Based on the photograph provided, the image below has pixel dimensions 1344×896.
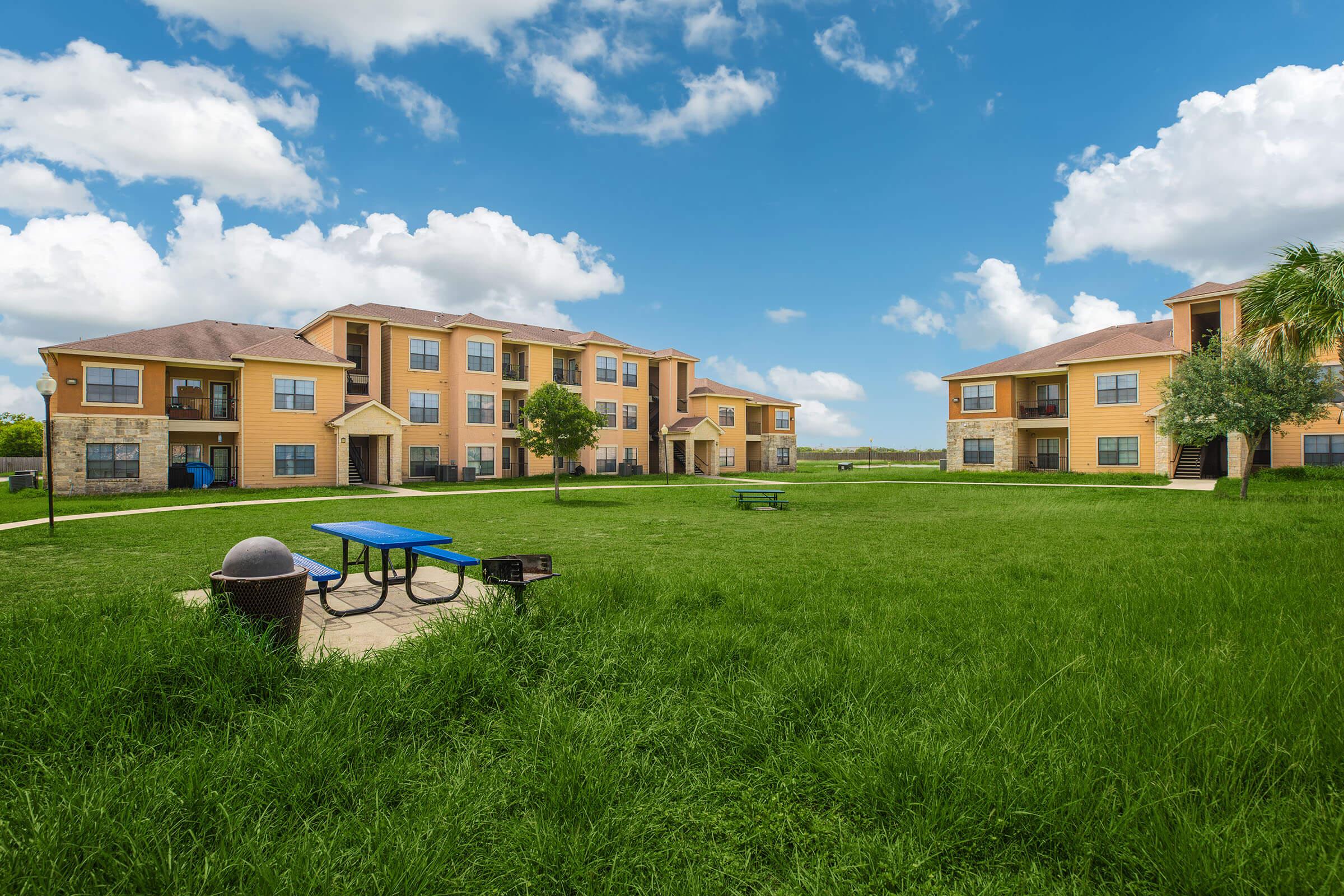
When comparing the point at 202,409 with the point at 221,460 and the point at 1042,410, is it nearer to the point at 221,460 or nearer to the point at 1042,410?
the point at 221,460

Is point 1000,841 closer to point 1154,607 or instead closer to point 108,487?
point 1154,607

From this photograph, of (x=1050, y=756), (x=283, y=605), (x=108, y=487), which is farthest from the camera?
(x=108, y=487)

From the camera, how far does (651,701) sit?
14.3ft

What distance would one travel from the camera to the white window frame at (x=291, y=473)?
30.9 meters

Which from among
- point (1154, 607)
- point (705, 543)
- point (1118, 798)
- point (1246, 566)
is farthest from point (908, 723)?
point (705, 543)

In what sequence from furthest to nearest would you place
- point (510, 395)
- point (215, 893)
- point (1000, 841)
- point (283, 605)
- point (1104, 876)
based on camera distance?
1. point (510, 395)
2. point (283, 605)
3. point (1000, 841)
4. point (1104, 876)
5. point (215, 893)

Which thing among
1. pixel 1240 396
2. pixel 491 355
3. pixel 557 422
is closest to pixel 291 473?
pixel 491 355

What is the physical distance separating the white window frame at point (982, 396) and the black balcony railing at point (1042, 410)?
4.57 ft

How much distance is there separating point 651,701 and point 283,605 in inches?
116

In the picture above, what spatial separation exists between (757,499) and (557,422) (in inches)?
348

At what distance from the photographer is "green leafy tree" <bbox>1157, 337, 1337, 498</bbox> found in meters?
22.5

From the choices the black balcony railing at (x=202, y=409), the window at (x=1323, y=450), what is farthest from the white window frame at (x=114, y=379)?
the window at (x=1323, y=450)

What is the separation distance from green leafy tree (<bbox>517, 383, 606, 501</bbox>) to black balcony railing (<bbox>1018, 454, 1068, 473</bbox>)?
28.7 m

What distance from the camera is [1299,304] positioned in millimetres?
13188
